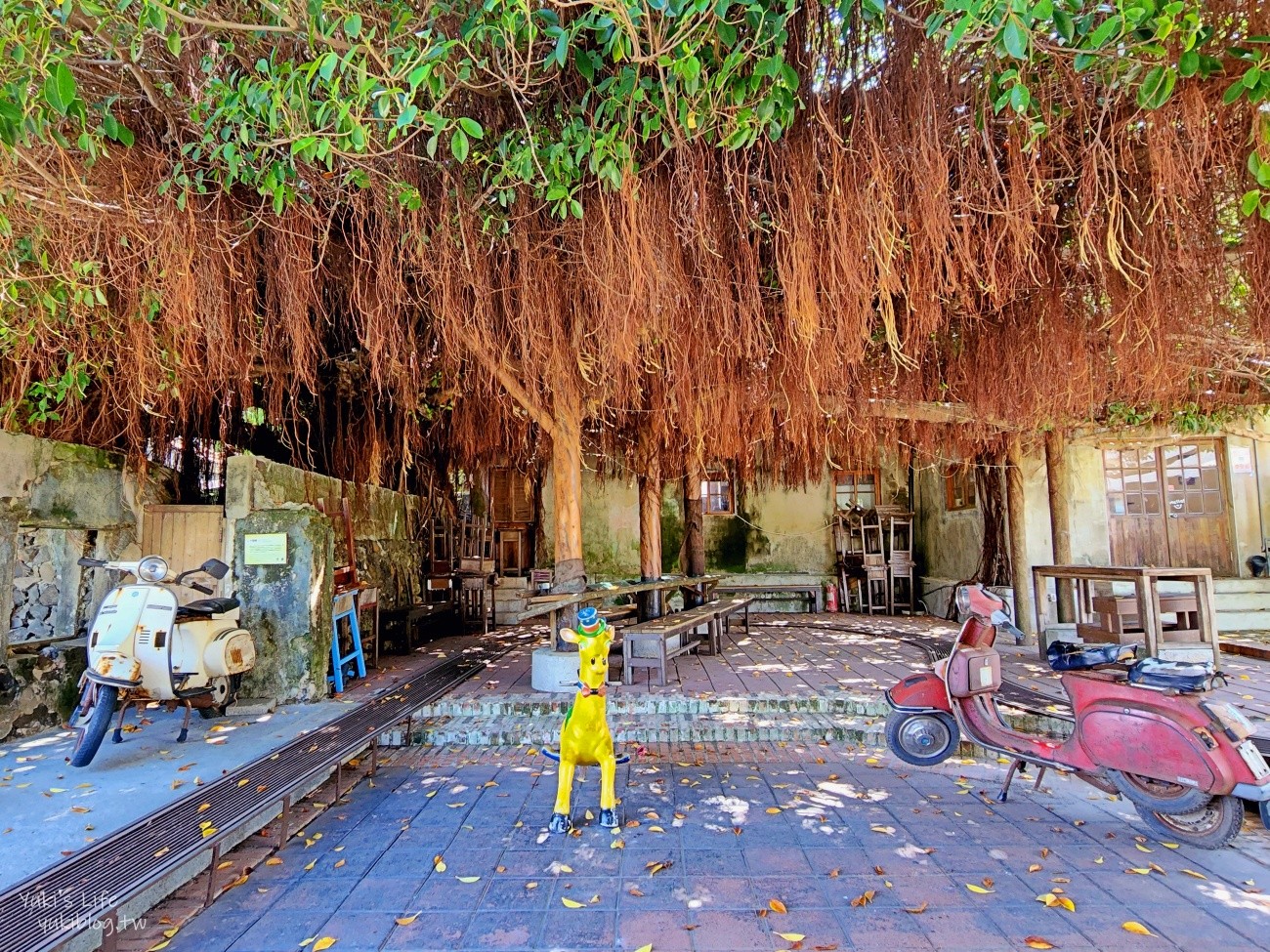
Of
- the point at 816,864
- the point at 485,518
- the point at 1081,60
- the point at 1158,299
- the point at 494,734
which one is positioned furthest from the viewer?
the point at 485,518

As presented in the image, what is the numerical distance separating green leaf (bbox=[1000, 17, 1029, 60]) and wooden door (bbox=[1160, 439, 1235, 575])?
7851mm

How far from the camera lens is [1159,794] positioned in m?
2.48

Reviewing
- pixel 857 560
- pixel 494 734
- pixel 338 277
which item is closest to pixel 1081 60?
pixel 338 277

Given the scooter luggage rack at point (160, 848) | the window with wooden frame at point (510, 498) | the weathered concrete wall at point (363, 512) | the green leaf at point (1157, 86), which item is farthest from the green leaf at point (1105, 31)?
the window with wooden frame at point (510, 498)

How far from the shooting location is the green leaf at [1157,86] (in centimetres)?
187

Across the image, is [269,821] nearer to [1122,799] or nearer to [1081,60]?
[1122,799]

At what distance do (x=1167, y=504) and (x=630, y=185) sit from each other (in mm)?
8190

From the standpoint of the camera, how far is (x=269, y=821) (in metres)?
2.73

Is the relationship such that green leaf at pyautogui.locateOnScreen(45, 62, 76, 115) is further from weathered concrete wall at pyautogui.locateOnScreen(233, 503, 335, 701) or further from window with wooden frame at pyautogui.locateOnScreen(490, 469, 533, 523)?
window with wooden frame at pyautogui.locateOnScreen(490, 469, 533, 523)

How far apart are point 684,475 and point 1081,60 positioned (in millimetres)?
6207

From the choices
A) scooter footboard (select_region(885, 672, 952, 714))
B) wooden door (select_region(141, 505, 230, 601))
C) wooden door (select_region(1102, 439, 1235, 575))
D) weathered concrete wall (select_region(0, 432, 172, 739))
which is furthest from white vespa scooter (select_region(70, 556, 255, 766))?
wooden door (select_region(1102, 439, 1235, 575))

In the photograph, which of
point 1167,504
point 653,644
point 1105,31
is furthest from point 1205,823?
point 1167,504

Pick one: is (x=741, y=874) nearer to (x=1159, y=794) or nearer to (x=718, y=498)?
(x=1159, y=794)

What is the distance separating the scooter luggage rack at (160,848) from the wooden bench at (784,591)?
692 centimetres
